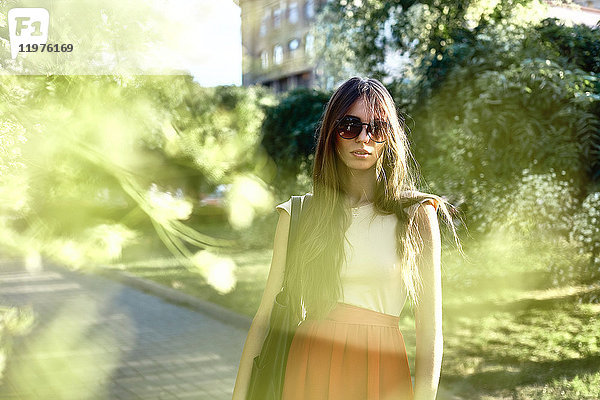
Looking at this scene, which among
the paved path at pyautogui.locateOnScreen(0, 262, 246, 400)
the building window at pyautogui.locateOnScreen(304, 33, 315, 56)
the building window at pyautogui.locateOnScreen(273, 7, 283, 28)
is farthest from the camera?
the building window at pyautogui.locateOnScreen(304, 33, 315, 56)

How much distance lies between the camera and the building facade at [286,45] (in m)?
5.26

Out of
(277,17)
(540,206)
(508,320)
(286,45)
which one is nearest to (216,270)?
(277,17)

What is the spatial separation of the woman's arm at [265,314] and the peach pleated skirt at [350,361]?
0.42ft

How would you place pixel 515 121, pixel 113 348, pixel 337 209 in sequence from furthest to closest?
pixel 113 348, pixel 515 121, pixel 337 209

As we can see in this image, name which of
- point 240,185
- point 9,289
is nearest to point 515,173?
point 240,185

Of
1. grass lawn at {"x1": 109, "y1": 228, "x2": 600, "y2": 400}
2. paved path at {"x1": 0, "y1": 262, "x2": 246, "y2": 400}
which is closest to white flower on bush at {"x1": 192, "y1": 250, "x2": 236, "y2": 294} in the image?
paved path at {"x1": 0, "y1": 262, "x2": 246, "y2": 400}

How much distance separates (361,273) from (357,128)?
16.7 inches

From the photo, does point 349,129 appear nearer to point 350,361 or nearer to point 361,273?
point 361,273

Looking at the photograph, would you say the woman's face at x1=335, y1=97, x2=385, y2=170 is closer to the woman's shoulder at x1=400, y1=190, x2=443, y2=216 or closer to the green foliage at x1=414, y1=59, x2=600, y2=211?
the woman's shoulder at x1=400, y1=190, x2=443, y2=216

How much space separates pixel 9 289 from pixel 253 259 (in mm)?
4265

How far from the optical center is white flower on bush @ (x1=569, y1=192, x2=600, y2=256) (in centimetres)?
601

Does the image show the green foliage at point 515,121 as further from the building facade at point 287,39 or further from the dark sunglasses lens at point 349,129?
the dark sunglasses lens at point 349,129

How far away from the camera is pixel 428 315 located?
66.0 inches

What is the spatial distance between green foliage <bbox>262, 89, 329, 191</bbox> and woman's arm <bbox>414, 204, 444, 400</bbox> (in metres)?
6.43
